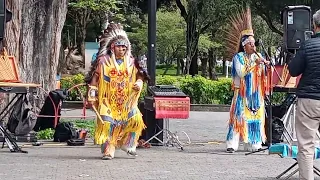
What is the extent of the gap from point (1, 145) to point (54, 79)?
4066 mm

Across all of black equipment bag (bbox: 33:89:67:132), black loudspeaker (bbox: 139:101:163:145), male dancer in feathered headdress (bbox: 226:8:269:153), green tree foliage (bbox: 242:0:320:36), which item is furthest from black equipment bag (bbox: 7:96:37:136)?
green tree foliage (bbox: 242:0:320:36)

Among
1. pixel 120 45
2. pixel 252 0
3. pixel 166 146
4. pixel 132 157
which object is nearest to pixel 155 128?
pixel 166 146

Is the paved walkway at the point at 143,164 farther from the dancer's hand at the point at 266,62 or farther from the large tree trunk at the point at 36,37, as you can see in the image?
the large tree trunk at the point at 36,37

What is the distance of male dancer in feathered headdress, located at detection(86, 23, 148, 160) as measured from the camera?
10.3 meters

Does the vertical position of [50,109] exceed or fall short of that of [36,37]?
it falls short

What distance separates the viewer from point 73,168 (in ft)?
31.3

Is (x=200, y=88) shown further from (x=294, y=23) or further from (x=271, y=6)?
(x=294, y=23)

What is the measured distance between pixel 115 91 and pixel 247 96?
2418mm

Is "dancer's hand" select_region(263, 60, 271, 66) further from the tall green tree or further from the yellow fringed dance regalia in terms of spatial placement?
the tall green tree

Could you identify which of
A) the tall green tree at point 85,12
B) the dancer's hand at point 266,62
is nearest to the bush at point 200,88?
the tall green tree at point 85,12

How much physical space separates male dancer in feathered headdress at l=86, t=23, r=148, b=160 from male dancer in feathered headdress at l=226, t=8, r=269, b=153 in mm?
1904

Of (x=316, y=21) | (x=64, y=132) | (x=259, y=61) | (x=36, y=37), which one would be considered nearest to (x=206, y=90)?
(x=36, y=37)

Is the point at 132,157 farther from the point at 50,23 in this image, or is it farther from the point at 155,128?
the point at 50,23

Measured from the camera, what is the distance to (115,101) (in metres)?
10.4
